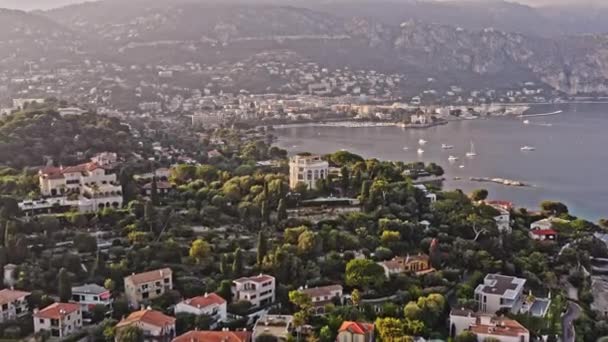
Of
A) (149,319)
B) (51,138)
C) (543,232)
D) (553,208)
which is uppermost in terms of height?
(51,138)

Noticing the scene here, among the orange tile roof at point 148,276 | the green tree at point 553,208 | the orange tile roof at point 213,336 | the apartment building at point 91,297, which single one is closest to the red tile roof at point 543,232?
the green tree at point 553,208

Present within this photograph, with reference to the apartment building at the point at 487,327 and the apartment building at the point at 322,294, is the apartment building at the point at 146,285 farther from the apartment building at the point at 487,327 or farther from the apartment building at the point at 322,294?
the apartment building at the point at 487,327

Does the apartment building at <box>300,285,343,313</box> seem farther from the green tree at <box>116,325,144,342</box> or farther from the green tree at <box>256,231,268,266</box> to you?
the green tree at <box>116,325,144,342</box>

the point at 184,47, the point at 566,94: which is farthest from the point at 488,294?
the point at 566,94

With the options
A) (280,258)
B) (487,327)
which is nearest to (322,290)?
(280,258)

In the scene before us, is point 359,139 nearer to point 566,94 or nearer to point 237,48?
point 237,48

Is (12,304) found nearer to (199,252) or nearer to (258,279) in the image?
(199,252)

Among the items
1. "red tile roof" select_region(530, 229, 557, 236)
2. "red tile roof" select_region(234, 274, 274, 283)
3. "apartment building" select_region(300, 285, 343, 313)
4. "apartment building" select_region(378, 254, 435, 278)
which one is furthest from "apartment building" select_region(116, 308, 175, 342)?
"red tile roof" select_region(530, 229, 557, 236)
